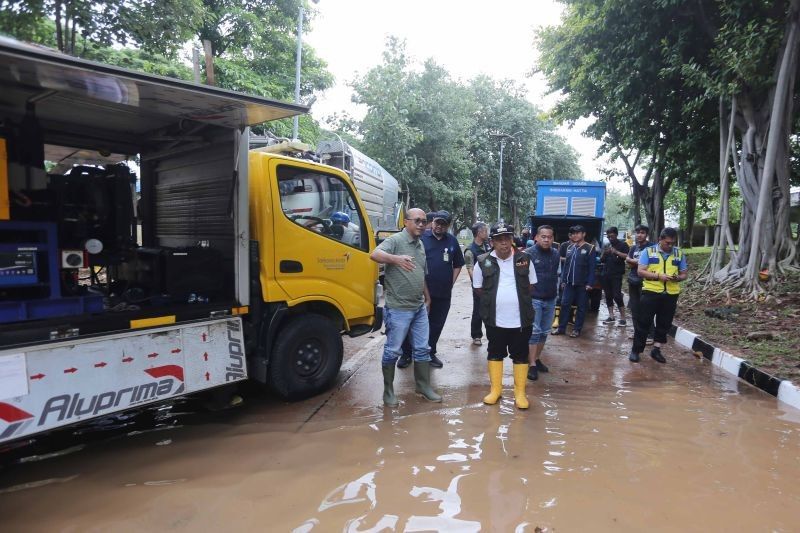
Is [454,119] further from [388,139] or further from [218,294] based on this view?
[218,294]

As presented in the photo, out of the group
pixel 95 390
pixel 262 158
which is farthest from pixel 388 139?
pixel 95 390

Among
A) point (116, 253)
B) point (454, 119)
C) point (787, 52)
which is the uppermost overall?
point (454, 119)

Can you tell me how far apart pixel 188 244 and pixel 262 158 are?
1.22 meters

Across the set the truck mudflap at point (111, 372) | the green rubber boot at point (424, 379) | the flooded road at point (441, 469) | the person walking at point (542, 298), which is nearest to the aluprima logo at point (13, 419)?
the truck mudflap at point (111, 372)

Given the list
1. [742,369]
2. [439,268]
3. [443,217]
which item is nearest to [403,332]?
[439,268]

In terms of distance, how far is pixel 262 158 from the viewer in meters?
4.21

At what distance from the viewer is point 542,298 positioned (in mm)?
5230

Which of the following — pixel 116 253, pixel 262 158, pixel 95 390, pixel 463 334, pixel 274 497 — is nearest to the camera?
pixel 274 497

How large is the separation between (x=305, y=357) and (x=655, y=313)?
165 inches

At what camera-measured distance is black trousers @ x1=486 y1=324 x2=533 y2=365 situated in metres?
4.30

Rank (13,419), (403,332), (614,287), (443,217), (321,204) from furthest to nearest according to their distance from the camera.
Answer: (614,287) < (443,217) < (321,204) < (403,332) < (13,419)

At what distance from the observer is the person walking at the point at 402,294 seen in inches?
168

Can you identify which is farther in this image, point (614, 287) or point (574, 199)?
point (574, 199)

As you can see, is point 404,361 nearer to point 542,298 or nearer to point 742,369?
point 542,298
